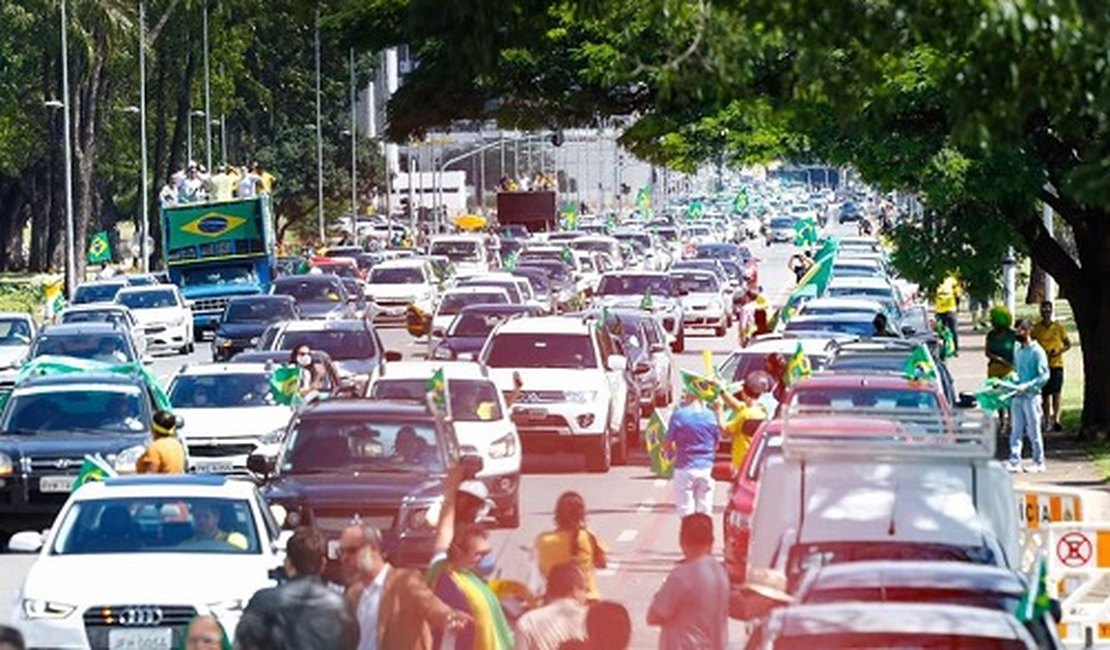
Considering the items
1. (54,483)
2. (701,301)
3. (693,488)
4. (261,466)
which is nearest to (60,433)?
(54,483)

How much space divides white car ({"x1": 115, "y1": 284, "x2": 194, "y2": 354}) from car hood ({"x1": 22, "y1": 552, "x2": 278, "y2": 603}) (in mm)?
39161

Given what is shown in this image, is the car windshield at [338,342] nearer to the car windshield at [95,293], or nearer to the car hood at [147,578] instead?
the car hood at [147,578]

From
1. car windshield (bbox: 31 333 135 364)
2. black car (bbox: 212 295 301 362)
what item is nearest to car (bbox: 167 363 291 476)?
car windshield (bbox: 31 333 135 364)

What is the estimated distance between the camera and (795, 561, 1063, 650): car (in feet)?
42.1

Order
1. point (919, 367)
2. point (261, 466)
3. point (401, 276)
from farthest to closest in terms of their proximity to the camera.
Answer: point (401, 276)
point (919, 367)
point (261, 466)

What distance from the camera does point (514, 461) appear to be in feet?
94.1

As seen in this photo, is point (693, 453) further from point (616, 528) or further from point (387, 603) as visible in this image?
point (387, 603)

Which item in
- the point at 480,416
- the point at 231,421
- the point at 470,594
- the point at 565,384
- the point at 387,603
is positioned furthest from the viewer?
the point at 565,384

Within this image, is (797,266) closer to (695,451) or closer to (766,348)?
(766,348)

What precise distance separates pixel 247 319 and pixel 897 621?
40.4 metres

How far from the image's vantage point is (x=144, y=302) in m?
60.1

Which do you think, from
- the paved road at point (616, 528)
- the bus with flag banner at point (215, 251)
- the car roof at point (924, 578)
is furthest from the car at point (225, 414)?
the bus with flag banner at point (215, 251)

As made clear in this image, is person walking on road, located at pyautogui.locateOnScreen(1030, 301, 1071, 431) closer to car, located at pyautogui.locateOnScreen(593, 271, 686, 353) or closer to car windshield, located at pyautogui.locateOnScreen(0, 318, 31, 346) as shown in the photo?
car, located at pyautogui.locateOnScreen(593, 271, 686, 353)

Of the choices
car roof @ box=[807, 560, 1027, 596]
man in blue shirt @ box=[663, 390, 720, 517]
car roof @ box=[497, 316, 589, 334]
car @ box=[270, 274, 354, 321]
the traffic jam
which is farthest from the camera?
car @ box=[270, 274, 354, 321]
